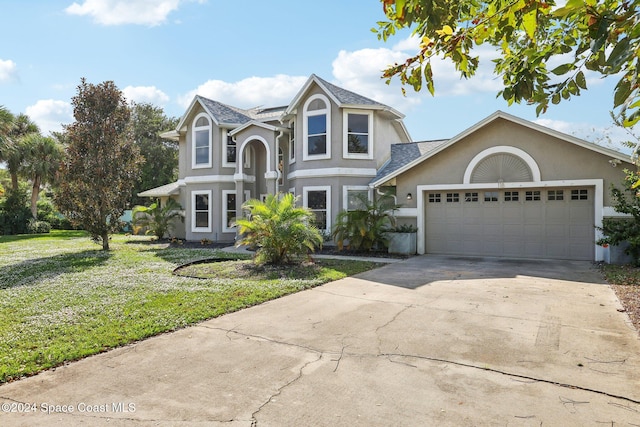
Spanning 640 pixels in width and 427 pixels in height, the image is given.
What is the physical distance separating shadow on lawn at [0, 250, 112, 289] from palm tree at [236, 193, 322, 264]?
506 cm

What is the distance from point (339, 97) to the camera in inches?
648

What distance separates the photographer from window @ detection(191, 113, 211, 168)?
65.3ft

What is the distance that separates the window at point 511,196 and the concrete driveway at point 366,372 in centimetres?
680

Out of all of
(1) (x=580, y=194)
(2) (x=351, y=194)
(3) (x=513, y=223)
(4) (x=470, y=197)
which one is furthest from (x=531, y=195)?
(2) (x=351, y=194)

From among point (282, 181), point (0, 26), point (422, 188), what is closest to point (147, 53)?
point (0, 26)

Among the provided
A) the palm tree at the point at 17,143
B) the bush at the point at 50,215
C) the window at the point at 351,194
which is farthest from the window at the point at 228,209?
the bush at the point at 50,215

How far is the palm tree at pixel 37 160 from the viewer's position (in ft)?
89.8

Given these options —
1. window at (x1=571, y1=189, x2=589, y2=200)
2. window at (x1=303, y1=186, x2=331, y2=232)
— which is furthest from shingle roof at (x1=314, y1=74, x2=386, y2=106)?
window at (x1=571, y1=189, x2=589, y2=200)

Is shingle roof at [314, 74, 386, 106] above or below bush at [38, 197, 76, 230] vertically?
above

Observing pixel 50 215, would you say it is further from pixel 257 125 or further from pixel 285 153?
pixel 257 125

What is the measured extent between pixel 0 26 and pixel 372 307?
8821 mm

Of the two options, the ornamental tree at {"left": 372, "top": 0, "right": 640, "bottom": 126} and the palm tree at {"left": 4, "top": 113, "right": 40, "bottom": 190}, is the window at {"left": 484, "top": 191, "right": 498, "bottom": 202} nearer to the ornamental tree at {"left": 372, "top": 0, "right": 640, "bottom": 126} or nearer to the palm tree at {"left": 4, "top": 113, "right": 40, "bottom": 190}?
the ornamental tree at {"left": 372, "top": 0, "right": 640, "bottom": 126}

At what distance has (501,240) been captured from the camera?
13.8 meters

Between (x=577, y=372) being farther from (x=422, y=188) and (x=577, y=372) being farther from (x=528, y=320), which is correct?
(x=422, y=188)
